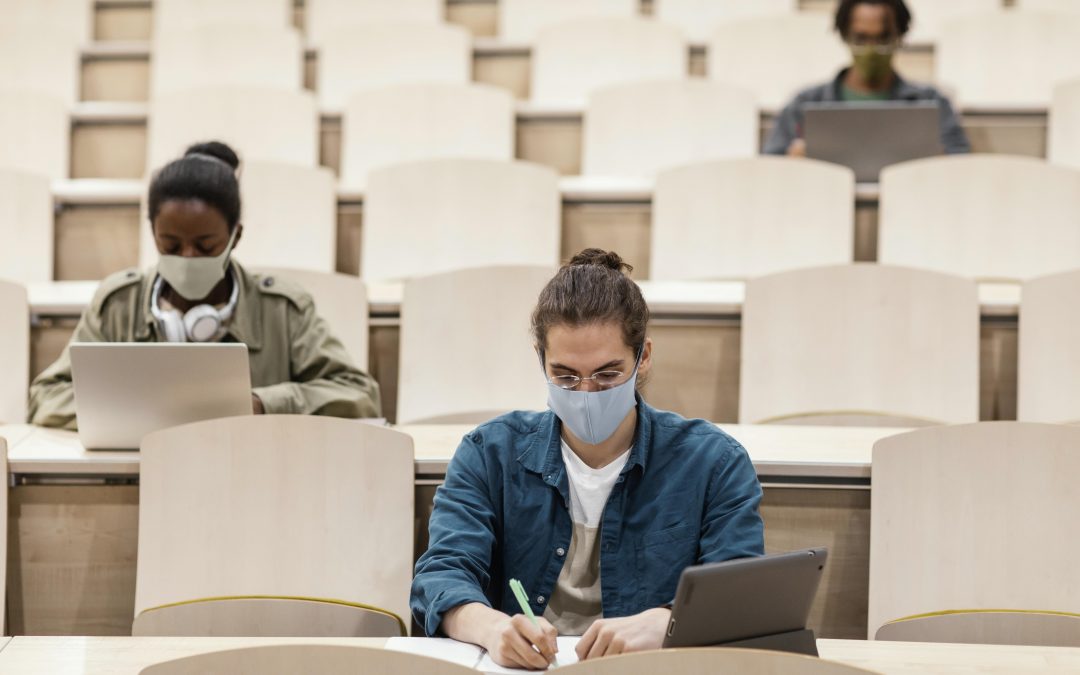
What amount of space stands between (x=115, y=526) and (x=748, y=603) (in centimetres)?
103

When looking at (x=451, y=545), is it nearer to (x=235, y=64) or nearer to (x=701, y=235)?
(x=701, y=235)

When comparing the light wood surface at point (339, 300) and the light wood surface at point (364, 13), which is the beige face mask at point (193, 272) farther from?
the light wood surface at point (364, 13)

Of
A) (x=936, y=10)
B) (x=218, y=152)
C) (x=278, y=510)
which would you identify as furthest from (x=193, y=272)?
(x=936, y=10)

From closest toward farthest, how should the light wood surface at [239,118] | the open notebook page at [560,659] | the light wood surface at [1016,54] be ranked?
the open notebook page at [560,659] → the light wood surface at [239,118] → the light wood surface at [1016,54]

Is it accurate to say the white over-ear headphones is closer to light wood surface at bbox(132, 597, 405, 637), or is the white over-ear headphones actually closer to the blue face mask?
light wood surface at bbox(132, 597, 405, 637)

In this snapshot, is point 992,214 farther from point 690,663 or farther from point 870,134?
point 690,663

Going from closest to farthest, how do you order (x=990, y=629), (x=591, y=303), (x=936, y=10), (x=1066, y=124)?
(x=591, y=303), (x=990, y=629), (x=1066, y=124), (x=936, y=10)

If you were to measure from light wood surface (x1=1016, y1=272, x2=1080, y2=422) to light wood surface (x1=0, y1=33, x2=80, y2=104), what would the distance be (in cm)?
259

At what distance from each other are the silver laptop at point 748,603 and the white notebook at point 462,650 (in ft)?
0.46

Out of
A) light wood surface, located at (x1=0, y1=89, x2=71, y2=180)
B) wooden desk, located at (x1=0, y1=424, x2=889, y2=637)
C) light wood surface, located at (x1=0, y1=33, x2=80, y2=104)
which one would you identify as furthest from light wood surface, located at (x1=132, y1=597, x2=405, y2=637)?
light wood surface, located at (x1=0, y1=33, x2=80, y2=104)

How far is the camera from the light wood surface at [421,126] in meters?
3.10

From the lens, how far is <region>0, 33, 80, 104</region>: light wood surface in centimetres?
354

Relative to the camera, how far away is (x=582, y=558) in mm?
1441

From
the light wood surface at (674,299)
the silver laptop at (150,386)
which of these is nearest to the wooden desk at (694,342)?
the light wood surface at (674,299)
